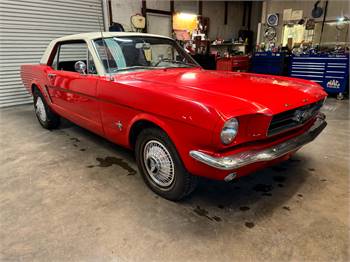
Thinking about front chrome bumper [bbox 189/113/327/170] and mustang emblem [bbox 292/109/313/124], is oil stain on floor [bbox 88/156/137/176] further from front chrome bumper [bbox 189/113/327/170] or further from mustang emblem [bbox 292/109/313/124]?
mustang emblem [bbox 292/109/313/124]

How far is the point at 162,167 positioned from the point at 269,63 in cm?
623

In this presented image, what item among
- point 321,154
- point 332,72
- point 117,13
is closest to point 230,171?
point 321,154

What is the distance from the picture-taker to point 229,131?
1.52 m

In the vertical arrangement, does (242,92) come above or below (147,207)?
above

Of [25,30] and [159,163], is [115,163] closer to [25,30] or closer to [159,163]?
[159,163]

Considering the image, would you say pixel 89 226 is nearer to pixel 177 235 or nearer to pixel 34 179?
pixel 177 235

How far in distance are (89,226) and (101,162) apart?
3.47 ft

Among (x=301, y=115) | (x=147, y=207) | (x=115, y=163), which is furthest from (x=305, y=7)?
(x=147, y=207)

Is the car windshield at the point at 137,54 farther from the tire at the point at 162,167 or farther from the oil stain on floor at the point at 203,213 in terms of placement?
the oil stain on floor at the point at 203,213

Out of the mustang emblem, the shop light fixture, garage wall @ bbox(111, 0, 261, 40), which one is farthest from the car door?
the shop light fixture

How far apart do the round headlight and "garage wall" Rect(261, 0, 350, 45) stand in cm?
885

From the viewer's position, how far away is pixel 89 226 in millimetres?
1753

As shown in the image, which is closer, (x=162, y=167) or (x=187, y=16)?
(x=162, y=167)

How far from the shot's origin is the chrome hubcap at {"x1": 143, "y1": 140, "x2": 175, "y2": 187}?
1954 millimetres
